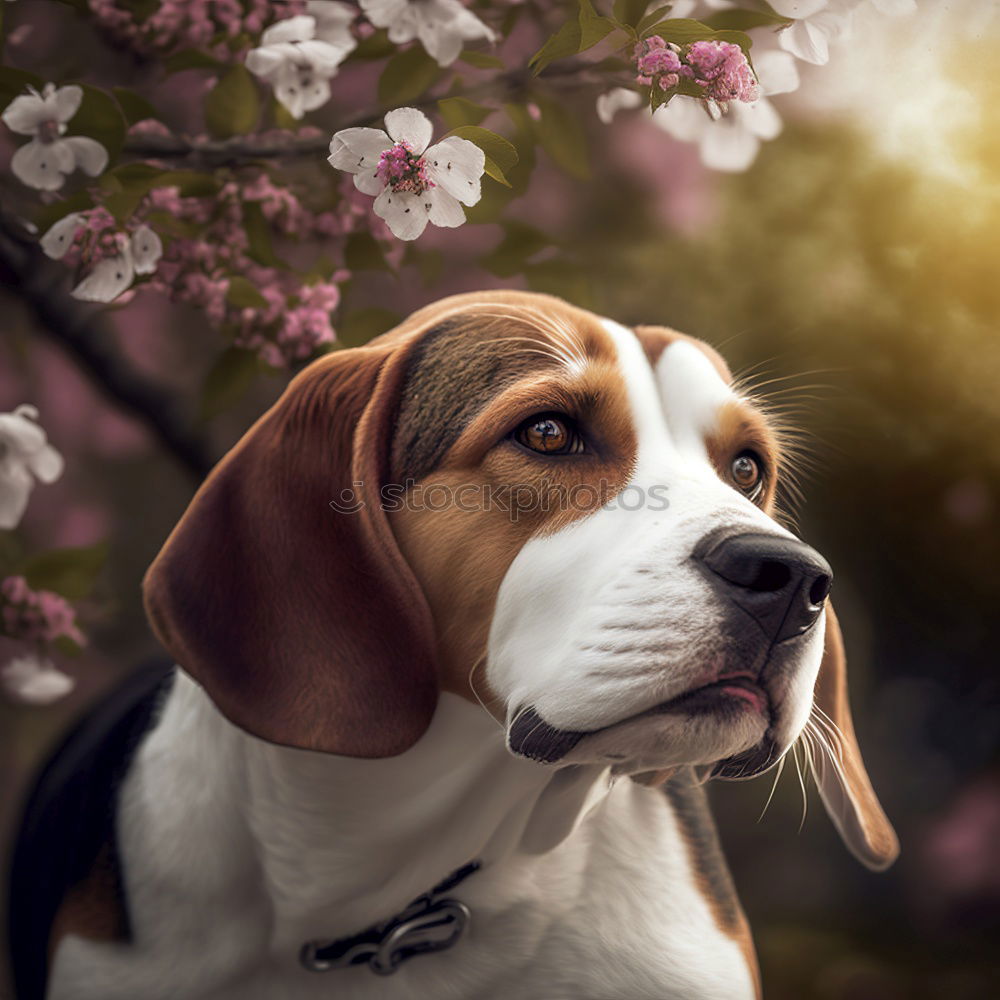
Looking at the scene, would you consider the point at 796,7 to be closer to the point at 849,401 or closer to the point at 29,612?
the point at 849,401

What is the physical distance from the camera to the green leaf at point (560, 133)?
5.65 ft

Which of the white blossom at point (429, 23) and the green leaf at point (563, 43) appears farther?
the white blossom at point (429, 23)

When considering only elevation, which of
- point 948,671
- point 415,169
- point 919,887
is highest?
point 415,169

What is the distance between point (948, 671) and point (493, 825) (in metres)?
1.02

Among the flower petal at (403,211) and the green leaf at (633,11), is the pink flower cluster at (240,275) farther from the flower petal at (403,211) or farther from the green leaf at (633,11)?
the green leaf at (633,11)

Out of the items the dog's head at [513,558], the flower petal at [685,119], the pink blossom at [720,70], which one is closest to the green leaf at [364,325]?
the dog's head at [513,558]

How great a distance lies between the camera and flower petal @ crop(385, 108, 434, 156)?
1.27 meters

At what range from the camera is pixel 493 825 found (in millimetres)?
1553

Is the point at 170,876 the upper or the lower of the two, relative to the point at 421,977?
upper

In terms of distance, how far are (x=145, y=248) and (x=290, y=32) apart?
0.37 m

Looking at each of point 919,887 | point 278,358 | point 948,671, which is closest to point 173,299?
point 278,358

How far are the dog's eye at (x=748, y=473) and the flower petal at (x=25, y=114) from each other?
3.45 ft

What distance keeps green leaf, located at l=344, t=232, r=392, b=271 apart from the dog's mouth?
91 centimetres

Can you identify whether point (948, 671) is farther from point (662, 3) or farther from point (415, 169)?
point (415, 169)
